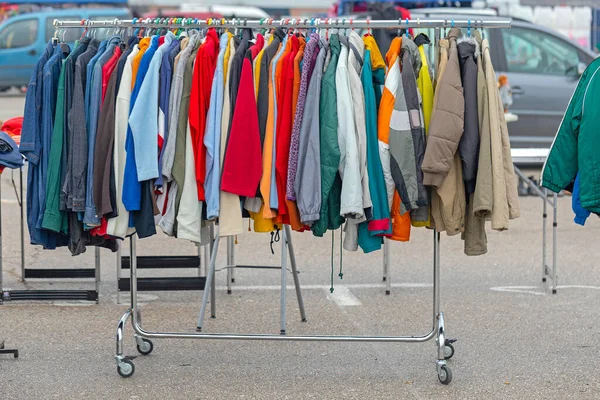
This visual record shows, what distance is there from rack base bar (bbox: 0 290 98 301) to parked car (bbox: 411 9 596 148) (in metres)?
7.62

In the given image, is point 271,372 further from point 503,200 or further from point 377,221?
point 503,200

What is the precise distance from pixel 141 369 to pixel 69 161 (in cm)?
126

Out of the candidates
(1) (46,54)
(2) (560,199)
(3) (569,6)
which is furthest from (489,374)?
(3) (569,6)

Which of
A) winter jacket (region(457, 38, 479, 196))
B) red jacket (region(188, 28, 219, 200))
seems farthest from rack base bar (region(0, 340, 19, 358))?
winter jacket (region(457, 38, 479, 196))

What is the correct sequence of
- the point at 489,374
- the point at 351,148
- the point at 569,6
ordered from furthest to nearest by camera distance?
1. the point at 569,6
2. the point at 489,374
3. the point at 351,148

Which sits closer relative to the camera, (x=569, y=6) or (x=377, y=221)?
Answer: (x=377, y=221)

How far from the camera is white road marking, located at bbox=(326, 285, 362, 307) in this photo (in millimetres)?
7395

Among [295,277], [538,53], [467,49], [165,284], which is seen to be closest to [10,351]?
[165,284]

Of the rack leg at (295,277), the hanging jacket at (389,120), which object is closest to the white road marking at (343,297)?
the rack leg at (295,277)

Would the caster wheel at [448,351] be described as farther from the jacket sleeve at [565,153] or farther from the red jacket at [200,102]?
the red jacket at [200,102]

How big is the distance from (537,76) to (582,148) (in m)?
8.59

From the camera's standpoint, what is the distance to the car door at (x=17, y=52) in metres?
24.3

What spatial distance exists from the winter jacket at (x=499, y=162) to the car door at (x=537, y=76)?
807 cm

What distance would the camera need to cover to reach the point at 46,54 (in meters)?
5.71
